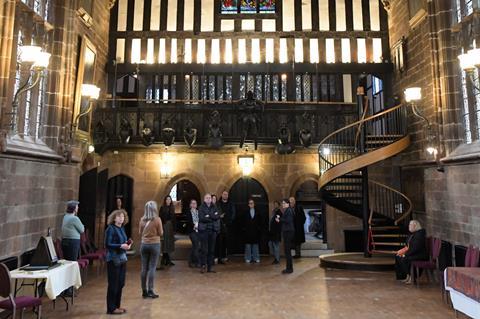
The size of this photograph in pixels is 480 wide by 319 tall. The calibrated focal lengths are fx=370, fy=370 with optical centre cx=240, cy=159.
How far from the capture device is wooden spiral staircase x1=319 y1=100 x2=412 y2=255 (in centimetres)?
779

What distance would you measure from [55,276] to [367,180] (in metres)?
6.47

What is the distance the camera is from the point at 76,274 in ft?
16.1

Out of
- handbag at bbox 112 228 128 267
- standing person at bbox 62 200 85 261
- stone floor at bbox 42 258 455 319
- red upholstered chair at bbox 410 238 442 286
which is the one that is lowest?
stone floor at bbox 42 258 455 319

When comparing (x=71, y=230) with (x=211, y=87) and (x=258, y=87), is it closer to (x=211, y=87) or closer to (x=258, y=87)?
(x=211, y=87)

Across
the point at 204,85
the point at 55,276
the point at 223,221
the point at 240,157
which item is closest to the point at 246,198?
the point at 240,157

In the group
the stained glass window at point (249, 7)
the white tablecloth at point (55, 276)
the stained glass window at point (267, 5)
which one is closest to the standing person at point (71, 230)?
the white tablecloth at point (55, 276)

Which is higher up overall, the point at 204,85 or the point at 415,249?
the point at 204,85

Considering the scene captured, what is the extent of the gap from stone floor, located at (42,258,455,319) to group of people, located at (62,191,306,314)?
371 millimetres

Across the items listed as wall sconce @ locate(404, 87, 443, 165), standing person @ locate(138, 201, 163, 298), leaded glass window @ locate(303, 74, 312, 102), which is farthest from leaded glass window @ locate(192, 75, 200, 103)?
standing person @ locate(138, 201, 163, 298)

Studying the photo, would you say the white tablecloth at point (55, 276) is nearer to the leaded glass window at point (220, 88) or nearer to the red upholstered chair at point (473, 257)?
the red upholstered chair at point (473, 257)

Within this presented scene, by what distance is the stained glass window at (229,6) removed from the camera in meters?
10.6

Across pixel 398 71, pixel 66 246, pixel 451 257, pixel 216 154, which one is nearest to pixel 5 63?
pixel 66 246

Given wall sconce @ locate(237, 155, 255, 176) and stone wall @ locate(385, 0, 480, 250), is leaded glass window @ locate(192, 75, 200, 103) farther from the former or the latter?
stone wall @ locate(385, 0, 480, 250)

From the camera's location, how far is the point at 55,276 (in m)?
4.30
